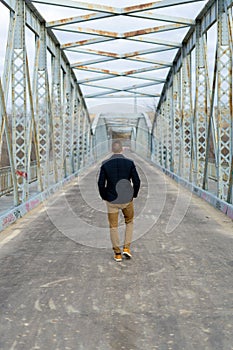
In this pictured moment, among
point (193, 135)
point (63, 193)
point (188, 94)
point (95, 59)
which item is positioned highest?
point (95, 59)

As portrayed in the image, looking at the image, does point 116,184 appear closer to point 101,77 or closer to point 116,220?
point 116,220

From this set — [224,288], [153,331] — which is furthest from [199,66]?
[153,331]

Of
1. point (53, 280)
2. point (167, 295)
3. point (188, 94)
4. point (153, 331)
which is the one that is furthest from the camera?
point (188, 94)

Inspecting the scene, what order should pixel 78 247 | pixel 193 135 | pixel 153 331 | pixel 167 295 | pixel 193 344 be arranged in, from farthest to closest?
pixel 193 135, pixel 78 247, pixel 167 295, pixel 153 331, pixel 193 344

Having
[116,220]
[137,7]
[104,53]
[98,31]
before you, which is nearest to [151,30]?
[98,31]

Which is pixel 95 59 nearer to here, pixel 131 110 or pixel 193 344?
pixel 193 344

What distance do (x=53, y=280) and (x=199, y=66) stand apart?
48.6ft

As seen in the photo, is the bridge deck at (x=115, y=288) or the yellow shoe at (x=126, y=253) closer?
the bridge deck at (x=115, y=288)

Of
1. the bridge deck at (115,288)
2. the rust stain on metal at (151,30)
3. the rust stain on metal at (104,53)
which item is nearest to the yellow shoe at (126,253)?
the bridge deck at (115,288)

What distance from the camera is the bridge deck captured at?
4.49 metres

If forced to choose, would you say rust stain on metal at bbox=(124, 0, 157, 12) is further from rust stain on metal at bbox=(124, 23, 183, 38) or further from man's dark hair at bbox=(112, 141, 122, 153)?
man's dark hair at bbox=(112, 141, 122, 153)

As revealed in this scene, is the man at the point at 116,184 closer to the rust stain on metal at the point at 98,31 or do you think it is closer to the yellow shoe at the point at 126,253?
the yellow shoe at the point at 126,253

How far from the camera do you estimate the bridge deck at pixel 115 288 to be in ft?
14.7

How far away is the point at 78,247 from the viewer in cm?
879
